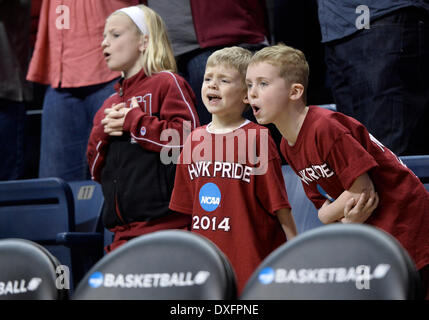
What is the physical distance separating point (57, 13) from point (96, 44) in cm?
26

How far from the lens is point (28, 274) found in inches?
50.5

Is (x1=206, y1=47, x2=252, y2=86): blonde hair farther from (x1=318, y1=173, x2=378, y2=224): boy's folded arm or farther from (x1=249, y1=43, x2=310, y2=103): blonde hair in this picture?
(x1=318, y1=173, x2=378, y2=224): boy's folded arm

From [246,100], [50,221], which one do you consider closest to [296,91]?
[246,100]

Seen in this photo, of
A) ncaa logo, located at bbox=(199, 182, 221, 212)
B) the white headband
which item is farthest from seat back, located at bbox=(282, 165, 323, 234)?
the white headband

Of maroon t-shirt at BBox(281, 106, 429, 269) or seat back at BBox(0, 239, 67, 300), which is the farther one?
maroon t-shirt at BBox(281, 106, 429, 269)

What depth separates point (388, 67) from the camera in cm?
254

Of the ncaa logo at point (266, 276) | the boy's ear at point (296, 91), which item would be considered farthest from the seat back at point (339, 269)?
the boy's ear at point (296, 91)

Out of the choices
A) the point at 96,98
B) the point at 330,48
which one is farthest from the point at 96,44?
the point at 330,48

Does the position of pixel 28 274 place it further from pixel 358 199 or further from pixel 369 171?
pixel 369 171

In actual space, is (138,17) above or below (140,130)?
above

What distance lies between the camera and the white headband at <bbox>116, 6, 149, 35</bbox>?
2.80 meters

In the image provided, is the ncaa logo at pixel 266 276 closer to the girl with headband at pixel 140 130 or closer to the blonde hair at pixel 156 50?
the girl with headband at pixel 140 130

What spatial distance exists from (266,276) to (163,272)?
17cm

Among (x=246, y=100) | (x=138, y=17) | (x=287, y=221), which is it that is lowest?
(x=287, y=221)
